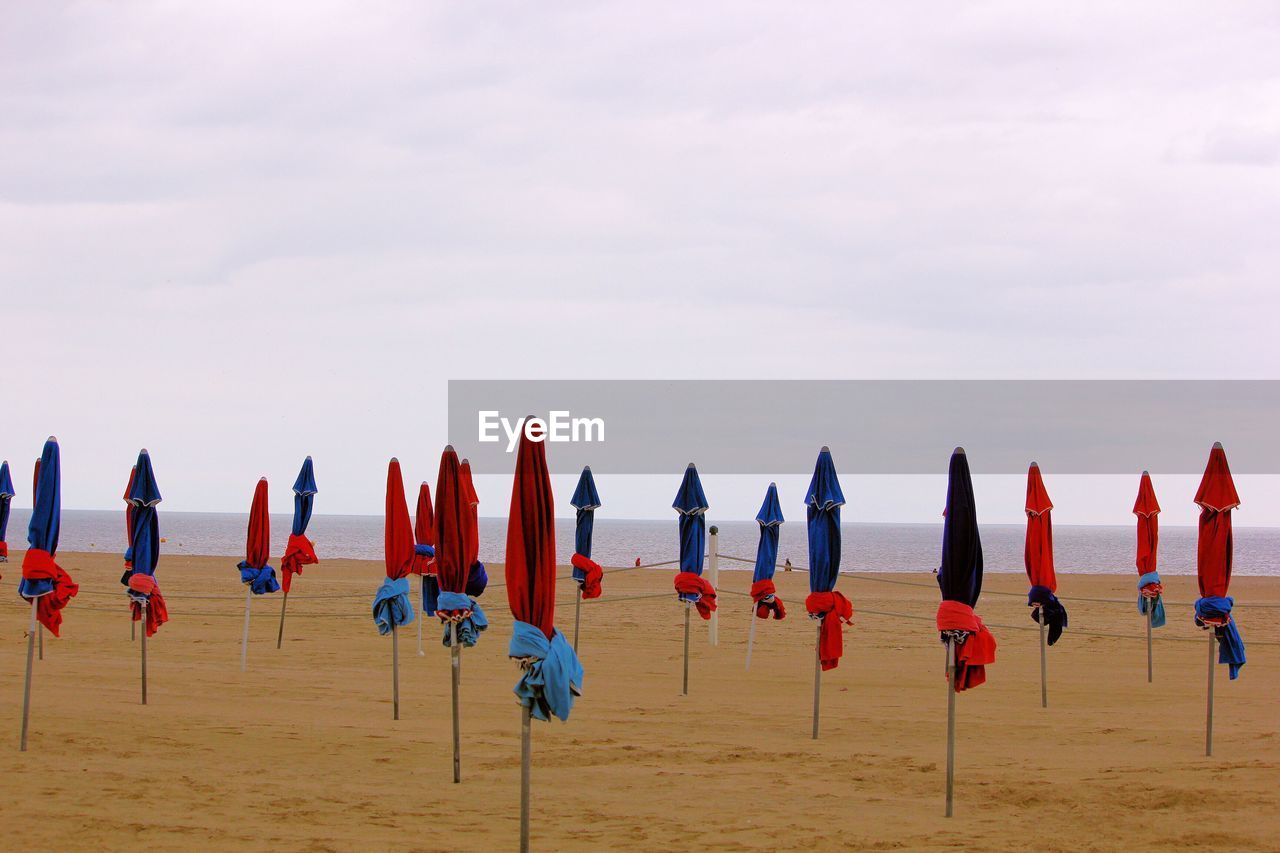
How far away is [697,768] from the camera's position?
35.3 feet

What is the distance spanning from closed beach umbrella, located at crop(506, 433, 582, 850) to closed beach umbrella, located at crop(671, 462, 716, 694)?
8.46 meters

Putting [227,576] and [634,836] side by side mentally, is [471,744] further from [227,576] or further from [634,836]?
[227,576]

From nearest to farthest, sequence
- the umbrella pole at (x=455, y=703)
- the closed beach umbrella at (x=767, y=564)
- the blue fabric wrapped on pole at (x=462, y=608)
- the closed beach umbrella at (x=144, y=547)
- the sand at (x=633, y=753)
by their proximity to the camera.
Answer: the sand at (x=633, y=753) < the umbrella pole at (x=455, y=703) < the blue fabric wrapped on pole at (x=462, y=608) < the closed beach umbrella at (x=144, y=547) < the closed beach umbrella at (x=767, y=564)

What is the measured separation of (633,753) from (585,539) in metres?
Answer: 7.93

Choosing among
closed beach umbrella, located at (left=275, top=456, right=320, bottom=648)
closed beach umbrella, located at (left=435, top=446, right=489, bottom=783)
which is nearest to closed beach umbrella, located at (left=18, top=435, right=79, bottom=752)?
closed beach umbrella, located at (left=435, top=446, right=489, bottom=783)

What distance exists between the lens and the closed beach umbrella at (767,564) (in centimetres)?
1703

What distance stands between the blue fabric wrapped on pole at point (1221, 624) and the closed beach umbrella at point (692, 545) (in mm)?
6824

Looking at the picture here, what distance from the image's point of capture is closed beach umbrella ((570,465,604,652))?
18172mm

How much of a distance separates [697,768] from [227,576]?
38.9 m

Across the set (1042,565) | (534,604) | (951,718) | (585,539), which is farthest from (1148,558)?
(534,604)

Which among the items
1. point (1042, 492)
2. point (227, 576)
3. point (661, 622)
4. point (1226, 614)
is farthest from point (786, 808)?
point (227, 576)

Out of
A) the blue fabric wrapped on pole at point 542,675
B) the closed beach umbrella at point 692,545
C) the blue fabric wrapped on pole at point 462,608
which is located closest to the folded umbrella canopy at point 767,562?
the closed beach umbrella at point 692,545

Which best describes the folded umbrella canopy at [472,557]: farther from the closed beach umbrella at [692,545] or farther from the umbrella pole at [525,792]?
the closed beach umbrella at [692,545]

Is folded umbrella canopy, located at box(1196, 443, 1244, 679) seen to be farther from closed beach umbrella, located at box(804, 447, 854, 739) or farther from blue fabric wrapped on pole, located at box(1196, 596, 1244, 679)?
closed beach umbrella, located at box(804, 447, 854, 739)
